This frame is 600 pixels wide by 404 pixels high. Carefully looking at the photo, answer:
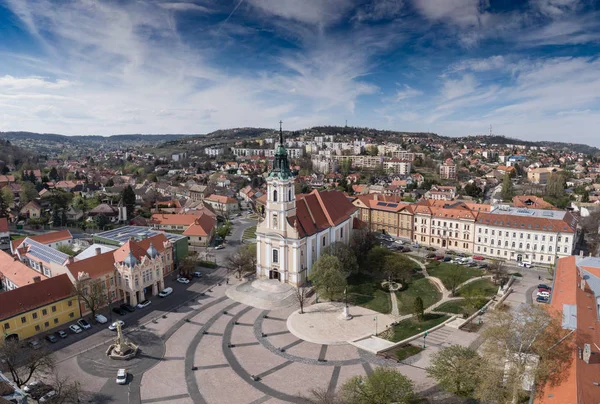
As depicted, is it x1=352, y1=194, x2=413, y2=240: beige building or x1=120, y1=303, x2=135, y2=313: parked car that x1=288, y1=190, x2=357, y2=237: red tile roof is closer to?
x1=352, y1=194, x2=413, y2=240: beige building

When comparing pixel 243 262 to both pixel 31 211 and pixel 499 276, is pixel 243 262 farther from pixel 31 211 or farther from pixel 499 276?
pixel 31 211

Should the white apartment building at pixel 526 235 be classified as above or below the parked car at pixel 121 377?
above

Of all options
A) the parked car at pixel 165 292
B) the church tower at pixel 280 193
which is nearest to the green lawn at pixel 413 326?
the church tower at pixel 280 193

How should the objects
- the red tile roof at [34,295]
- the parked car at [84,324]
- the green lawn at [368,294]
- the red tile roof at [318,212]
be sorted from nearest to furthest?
1. the red tile roof at [34,295]
2. the parked car at [84,324]
3. the green lawn at [368,294]
4. the red tile roof at [318,212]

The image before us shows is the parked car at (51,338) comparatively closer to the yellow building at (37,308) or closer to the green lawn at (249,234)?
the yellow building at (37,308)

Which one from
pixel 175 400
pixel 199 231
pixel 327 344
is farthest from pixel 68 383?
pixel 199 231

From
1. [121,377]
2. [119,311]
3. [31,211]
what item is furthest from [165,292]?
[31,211]

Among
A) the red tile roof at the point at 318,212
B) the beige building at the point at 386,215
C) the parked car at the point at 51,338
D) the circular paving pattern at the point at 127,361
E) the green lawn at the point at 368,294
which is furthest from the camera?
the beige building at the point at 386,215

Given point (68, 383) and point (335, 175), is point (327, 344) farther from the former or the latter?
point (335, 175)
